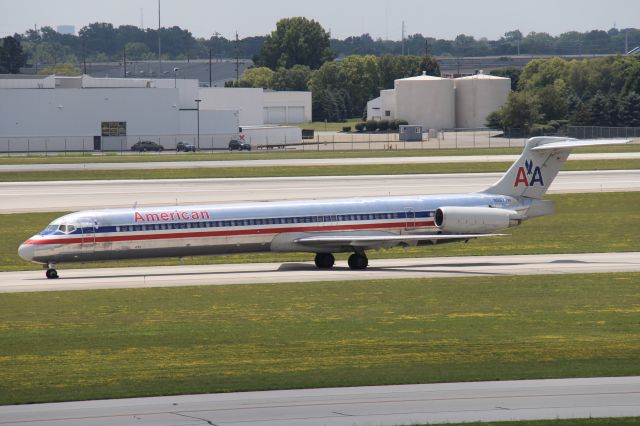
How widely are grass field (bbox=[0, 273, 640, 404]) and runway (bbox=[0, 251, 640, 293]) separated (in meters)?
1.67

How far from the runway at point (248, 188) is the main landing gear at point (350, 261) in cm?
2127

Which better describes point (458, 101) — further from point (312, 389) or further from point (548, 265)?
point (312, 389)

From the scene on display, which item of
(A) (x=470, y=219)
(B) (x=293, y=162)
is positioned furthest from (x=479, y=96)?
(A) (x=470, y=219)

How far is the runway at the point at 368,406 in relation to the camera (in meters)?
20.4

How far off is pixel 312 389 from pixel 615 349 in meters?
8.16

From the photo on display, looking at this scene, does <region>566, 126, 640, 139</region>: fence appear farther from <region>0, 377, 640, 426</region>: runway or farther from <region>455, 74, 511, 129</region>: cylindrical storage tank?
<region>0, 377, 640, 426</region>: runway

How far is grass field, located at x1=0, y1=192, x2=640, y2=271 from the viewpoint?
47.6m

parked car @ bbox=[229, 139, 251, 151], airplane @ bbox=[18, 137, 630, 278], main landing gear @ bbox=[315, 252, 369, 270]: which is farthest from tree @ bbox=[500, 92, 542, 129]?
main landing gear @ bbox=[315, 252, 369, 270]

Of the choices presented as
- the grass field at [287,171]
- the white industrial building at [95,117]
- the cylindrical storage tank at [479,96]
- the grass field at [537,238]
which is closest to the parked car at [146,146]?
the white industrial building at [95,117]

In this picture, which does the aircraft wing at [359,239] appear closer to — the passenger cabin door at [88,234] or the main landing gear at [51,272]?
the passenger cabin door at [88,234]

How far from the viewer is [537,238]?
51.7 metres

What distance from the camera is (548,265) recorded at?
4325cm

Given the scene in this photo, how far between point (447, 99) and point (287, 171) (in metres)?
78.0

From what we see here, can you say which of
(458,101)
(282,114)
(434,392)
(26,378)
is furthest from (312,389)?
(282,114)
